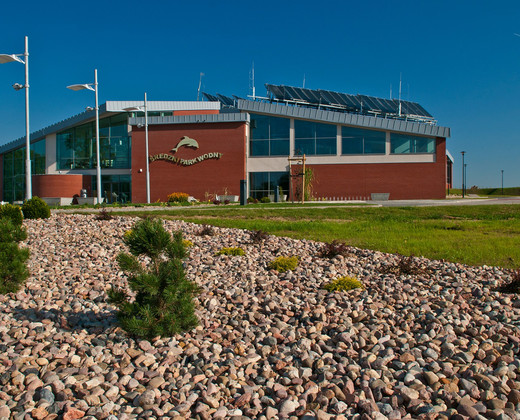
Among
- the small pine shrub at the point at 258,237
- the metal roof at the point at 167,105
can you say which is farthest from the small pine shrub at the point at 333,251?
the metal roof at the point at 167,105

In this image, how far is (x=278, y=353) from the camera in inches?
178

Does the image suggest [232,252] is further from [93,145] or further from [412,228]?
[93,145]

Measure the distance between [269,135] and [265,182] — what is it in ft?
11.8

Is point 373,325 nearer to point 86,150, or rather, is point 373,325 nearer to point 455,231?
point 455,231

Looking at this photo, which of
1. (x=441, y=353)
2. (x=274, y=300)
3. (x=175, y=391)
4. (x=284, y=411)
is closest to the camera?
(x=284, y=411)

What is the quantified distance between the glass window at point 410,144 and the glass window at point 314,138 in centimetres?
428

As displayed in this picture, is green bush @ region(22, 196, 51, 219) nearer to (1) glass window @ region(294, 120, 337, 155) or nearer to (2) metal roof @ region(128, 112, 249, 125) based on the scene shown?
(2) metal roof @ region(128, 112, 249, 125)

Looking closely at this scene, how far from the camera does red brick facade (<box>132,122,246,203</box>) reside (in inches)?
1352

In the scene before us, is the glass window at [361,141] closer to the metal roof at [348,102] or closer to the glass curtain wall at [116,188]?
the metal roof at [348,102]

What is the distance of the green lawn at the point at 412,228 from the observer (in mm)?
9422

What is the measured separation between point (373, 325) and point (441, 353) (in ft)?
2.70

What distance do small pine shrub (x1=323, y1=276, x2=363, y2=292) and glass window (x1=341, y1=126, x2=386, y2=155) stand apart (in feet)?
93.5

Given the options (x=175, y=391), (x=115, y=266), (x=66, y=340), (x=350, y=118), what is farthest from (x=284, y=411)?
(x=350, y=118)

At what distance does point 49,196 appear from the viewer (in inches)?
1373
